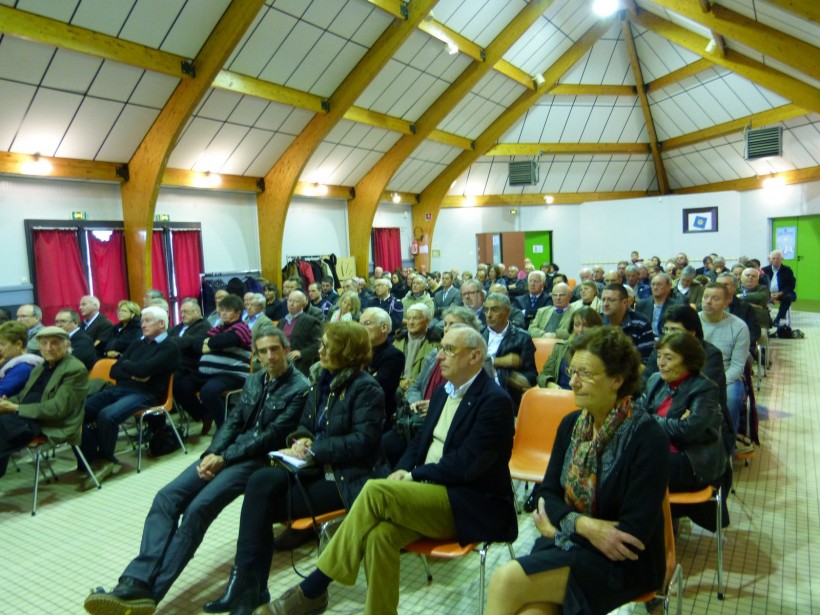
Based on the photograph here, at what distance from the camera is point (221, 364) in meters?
4.98

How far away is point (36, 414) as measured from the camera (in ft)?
12.3

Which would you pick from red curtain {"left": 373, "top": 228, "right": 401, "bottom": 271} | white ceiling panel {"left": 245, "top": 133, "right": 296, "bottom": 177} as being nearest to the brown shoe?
white ceiling panel {"left": 245, "top": 133, "right": 296, "bottom": 177}

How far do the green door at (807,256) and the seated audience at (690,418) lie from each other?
12.8m

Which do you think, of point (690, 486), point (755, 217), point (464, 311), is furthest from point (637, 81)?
point (690, 486)

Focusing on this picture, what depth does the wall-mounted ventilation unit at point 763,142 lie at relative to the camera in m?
12.0

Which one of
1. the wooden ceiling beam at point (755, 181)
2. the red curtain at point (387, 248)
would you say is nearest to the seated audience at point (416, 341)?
the red curtain at point (387, 248)

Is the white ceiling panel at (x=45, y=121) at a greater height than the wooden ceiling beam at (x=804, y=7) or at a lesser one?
lesser

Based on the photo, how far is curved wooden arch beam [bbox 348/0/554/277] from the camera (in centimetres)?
1028

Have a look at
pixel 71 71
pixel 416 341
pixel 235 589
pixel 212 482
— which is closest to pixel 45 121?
pixel 71 71

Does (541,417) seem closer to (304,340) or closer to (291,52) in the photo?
(304,340)

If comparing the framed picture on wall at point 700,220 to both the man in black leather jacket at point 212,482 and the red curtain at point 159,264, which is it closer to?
the red curtain at point 159,264

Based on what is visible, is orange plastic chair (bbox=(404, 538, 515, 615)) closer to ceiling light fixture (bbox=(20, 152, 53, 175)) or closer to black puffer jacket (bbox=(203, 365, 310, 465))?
black puffer jacket (bbox=(203, 365, 310, 465))

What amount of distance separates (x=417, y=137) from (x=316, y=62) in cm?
348

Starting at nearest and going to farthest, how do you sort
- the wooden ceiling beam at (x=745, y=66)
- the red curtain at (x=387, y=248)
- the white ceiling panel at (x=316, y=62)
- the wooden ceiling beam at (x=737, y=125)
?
the white ceiling panel at (x=316, y=62), the wooden ceiling beam at (x=745, y=66), the wooden ceiling beam at (x=737, y=125), the red curtain at (x=387, y=248)
